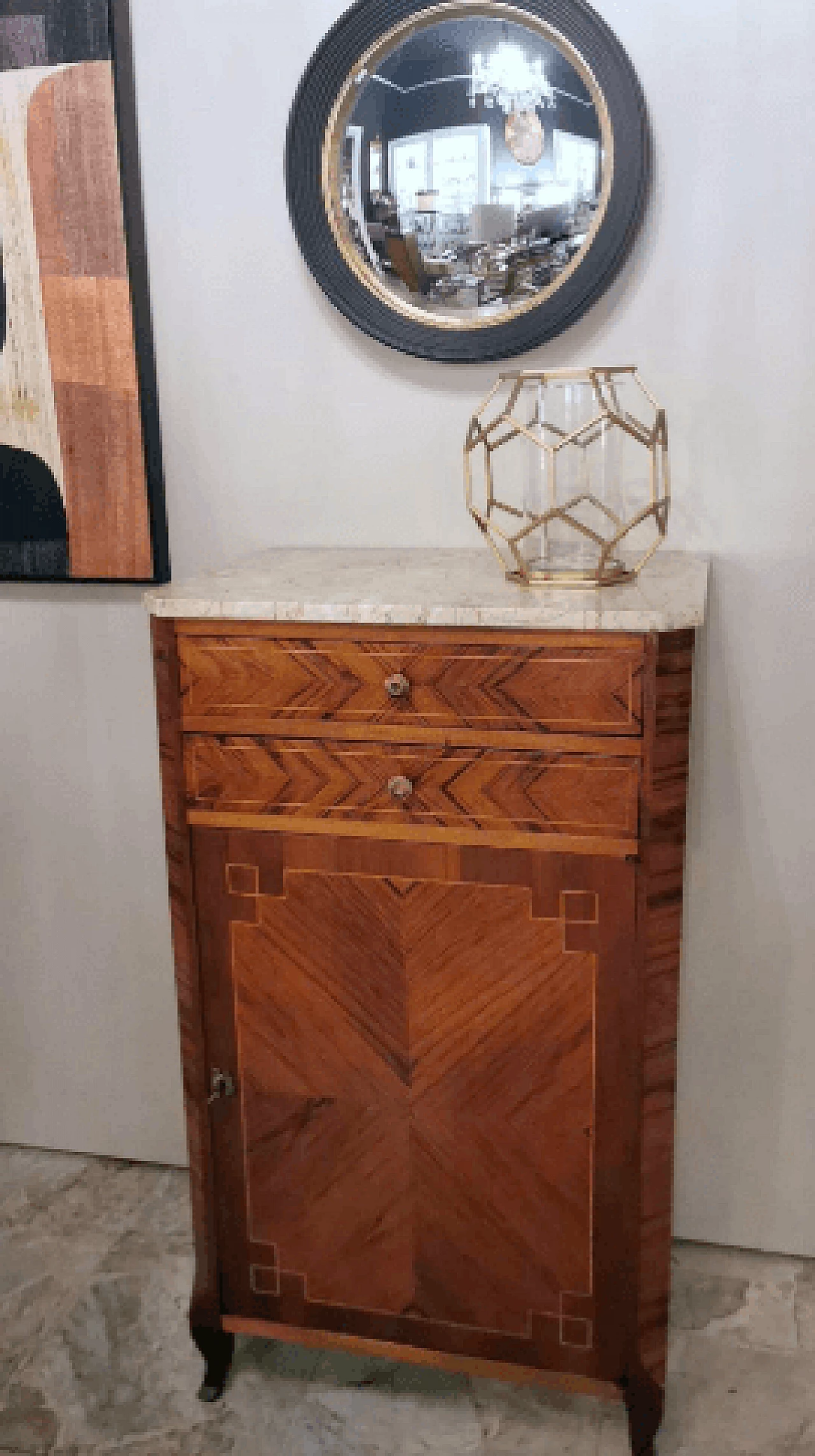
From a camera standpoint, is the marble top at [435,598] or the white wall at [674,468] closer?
the marble top at [435,598]

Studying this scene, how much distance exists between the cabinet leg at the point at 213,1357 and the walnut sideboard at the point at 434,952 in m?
0.04

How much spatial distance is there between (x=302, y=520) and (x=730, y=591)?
2.35 ft

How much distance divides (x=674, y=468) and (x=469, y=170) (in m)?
0.54

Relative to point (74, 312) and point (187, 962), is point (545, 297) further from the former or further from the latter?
point (187, 962)

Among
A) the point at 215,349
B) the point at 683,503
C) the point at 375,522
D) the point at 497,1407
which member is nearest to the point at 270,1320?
the point at 497,1407

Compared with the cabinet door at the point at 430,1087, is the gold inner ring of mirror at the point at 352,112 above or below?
above

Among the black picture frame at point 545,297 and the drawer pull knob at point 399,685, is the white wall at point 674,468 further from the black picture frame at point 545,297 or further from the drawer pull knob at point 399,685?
the drawer pull knob at point 399,685

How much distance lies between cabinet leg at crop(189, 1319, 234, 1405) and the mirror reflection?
1598 mm

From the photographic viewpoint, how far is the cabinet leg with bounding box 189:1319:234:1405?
1.90 metres

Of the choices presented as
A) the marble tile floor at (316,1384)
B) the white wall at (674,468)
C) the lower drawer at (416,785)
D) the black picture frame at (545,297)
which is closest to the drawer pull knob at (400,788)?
the lower drawer at (416,785)

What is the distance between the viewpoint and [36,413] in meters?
2.16

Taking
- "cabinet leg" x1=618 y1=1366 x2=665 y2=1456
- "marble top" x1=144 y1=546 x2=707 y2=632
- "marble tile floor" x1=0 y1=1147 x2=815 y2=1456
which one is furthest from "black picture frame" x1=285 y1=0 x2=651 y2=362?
"marble tile floor" x1=0 y1=1147 x2=815 y2=1456

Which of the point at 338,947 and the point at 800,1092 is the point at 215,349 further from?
the point at 800,1092

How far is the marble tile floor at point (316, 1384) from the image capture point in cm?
184
